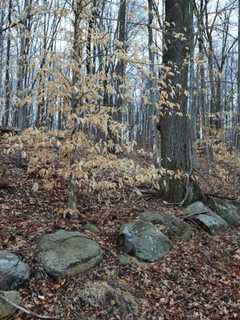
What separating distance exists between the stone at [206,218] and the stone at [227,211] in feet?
0.85

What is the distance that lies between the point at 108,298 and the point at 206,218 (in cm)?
320

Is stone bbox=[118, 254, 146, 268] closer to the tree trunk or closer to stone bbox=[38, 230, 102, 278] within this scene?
stone bbox=[38, 230, 102, 278]

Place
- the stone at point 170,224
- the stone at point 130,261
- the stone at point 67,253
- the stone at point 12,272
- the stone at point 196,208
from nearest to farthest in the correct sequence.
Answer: the stone at point 12,272, the stone at point 67,253, the stone at point 130,261, the stone at point 170,224, the stone at point 196,208

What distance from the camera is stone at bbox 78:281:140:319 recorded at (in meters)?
4.26

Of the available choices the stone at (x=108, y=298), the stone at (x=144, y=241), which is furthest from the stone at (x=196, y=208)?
the stone at (x=108, y=298)

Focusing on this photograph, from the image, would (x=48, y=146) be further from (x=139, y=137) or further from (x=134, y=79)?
(x=139, y=137)

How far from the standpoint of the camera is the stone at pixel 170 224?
6.14m

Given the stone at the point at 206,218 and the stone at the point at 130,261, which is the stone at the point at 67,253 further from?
the stone at the point at 206,218

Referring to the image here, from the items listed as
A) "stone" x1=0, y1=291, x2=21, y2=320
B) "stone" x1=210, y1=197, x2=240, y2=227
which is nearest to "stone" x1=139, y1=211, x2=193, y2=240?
"stone" x1=210, y1=197, x2=240, y2=227

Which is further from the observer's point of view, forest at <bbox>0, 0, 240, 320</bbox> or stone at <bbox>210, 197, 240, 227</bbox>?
stone at <bbox>210, 197, 240, 227</bbox>

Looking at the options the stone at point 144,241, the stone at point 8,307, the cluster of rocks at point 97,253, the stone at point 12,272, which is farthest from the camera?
the stone at point 144,241

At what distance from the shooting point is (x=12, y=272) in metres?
4.20

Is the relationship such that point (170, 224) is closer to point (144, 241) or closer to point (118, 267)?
point (144, 241)

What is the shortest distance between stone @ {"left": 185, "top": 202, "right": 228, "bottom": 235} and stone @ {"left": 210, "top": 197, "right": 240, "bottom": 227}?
0.26 metres
